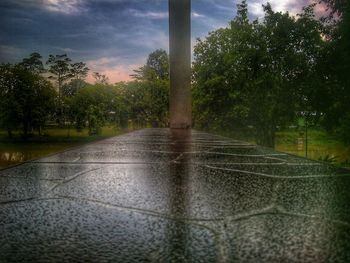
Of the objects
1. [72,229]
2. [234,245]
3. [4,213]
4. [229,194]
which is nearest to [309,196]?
[229,194]

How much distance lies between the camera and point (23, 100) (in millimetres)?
47719

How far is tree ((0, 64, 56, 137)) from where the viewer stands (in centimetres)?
4616

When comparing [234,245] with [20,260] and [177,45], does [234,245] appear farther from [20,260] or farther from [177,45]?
[177,45]

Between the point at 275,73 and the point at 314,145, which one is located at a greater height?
the point at 275,73

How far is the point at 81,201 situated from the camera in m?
1.42

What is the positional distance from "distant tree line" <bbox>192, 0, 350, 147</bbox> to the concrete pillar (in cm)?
768

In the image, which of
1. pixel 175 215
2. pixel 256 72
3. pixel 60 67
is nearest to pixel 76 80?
pixel 60 67

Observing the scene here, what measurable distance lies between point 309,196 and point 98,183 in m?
0.88

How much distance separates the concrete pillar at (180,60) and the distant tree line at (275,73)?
768 centimetres

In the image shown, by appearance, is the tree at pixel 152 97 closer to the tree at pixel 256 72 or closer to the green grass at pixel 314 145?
the green grass at pixel 314 145

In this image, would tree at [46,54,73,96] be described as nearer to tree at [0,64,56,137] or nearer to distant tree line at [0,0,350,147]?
tree at [0,64,56,137]

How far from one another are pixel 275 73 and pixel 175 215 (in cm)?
1747

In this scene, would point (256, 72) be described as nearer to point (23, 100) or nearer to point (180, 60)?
point (180, 60)

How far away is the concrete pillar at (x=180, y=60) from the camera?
→ 369 inches
